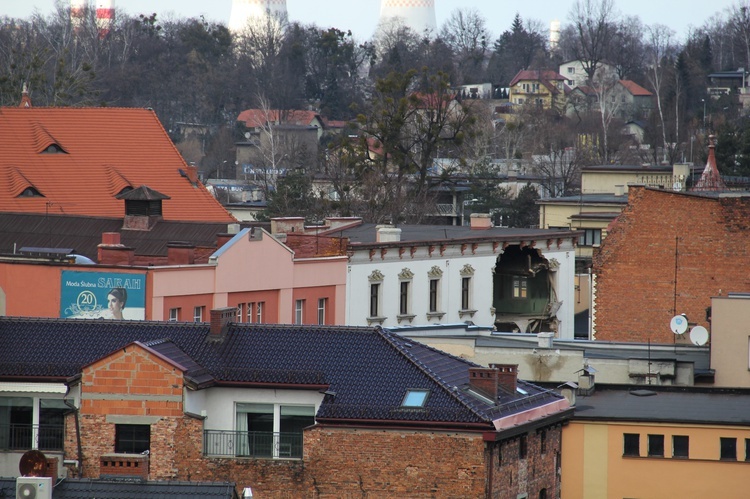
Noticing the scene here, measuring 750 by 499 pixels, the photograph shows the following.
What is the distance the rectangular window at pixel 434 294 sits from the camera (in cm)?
5038

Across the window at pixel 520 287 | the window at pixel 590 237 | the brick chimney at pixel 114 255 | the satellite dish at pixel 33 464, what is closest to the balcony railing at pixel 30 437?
the satellite dish at pixel 33 464

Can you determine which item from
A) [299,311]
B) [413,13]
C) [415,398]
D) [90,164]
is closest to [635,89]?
[413,13]

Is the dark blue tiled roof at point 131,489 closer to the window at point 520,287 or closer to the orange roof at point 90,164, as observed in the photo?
the orange roof at point 90,164

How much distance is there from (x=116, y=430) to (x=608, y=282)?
25.1 meters

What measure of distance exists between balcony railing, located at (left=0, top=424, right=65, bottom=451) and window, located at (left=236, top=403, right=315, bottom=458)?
2.57 metres

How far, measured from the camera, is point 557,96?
140 m

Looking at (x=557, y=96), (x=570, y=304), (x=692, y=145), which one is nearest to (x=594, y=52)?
(x=557, y=96)

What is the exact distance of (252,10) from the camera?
178m

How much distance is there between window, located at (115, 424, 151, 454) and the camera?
91.7 feet

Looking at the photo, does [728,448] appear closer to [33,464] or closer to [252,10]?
[33,464]

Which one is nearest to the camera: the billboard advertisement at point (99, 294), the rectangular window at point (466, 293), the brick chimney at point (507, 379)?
the brick chimney at point (507, 379)

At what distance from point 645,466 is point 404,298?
57.5 feet

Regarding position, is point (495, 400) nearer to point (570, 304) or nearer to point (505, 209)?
point (570, 304)

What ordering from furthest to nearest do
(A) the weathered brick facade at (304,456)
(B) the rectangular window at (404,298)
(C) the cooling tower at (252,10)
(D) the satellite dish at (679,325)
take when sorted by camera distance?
(C) the cooling tower at (252,10), (B) the rectangular window at (404,298), (D) the satellite dish at (679,325), (A) the weathered brick facade at (304,456)
